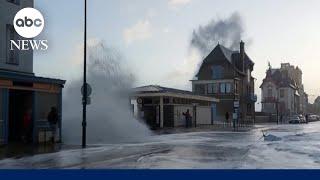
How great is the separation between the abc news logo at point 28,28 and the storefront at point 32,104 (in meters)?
1.83

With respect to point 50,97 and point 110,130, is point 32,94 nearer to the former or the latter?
point 50,97

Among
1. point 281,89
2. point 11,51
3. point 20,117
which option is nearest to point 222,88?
point 281,89

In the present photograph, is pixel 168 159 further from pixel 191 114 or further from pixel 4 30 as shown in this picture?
pixel 191 114

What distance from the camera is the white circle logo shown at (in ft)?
82.4

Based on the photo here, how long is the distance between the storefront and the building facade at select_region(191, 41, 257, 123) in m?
58.2

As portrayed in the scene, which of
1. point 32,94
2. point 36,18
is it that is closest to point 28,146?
point 32,94

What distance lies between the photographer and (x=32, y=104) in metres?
27.8

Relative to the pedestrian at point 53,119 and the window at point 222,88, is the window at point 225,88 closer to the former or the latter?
the window at point 222,88

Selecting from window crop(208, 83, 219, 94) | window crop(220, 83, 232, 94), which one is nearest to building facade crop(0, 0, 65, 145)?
window crop(220, 83, 232, 94)

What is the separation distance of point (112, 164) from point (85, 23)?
9455 millimetres

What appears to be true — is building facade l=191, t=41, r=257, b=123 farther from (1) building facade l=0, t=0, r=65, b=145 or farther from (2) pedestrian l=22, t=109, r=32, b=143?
(2) pedestrian l=22, t=109, r=32, b=143

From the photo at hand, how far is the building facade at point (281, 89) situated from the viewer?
120250mm

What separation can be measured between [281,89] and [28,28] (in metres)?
108

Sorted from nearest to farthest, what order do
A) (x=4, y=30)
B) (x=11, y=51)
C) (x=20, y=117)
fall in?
(x=4, y=30) < (x=11, y=51) < (x=20, y=117)
